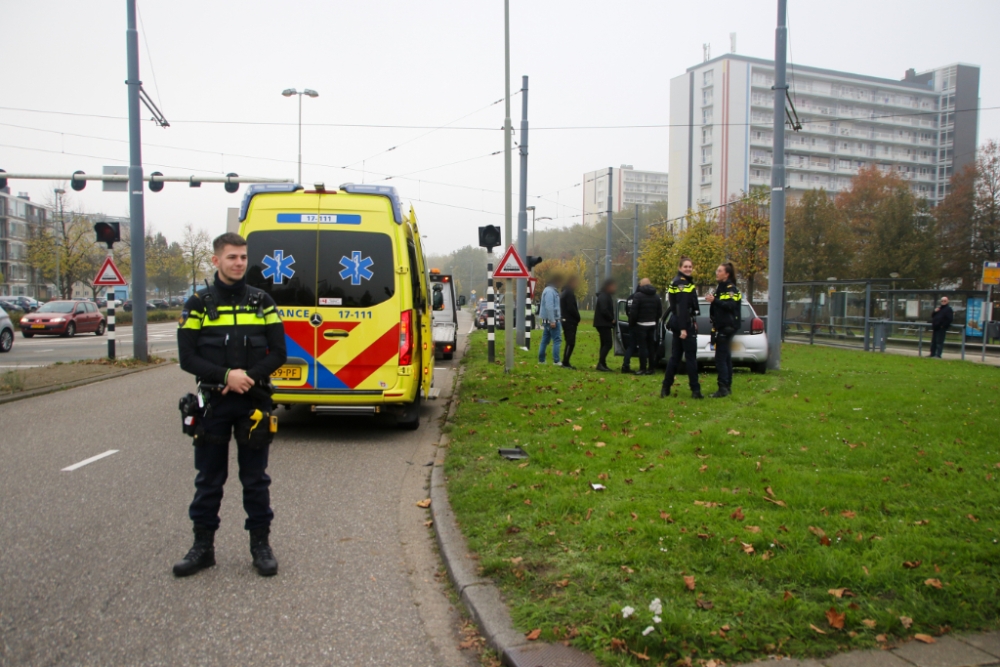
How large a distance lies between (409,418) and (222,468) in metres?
4.70

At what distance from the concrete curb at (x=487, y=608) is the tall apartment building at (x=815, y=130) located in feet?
257

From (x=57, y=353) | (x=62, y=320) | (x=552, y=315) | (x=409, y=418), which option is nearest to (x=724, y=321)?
(x=409, y=418)

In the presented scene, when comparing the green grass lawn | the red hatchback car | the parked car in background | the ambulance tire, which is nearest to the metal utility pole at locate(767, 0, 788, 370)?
the green grass lawn

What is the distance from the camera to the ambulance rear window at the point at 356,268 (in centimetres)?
829

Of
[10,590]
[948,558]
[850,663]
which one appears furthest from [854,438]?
[10,590]

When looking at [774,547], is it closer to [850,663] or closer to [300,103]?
[850,663]

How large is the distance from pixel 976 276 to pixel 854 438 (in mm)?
46237

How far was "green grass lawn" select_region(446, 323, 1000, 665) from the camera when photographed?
11.4 feet

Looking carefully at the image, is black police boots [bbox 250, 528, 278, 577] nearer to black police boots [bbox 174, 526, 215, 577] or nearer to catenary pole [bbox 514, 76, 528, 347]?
black police boots [bbox 174, 526, 215, 577]

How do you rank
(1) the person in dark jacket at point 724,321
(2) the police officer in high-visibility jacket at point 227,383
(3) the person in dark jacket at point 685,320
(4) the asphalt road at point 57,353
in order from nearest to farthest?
(2) the police officer in high-visibility jacket at point 227,383 → (3) the person in dark jacket at point 685,320 → (1) the person in dark jacket at point 724,321 → (4) the asphalt road at point 57,353

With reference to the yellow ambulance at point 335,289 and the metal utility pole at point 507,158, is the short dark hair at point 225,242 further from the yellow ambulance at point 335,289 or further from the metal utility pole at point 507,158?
the metal utility pole at point 507,158

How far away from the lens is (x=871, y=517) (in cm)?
484

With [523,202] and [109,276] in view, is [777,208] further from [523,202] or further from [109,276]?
[109,276]

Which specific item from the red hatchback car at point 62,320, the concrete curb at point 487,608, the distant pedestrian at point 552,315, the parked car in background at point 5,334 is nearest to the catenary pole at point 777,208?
the distant pedestrian at point 552,315
